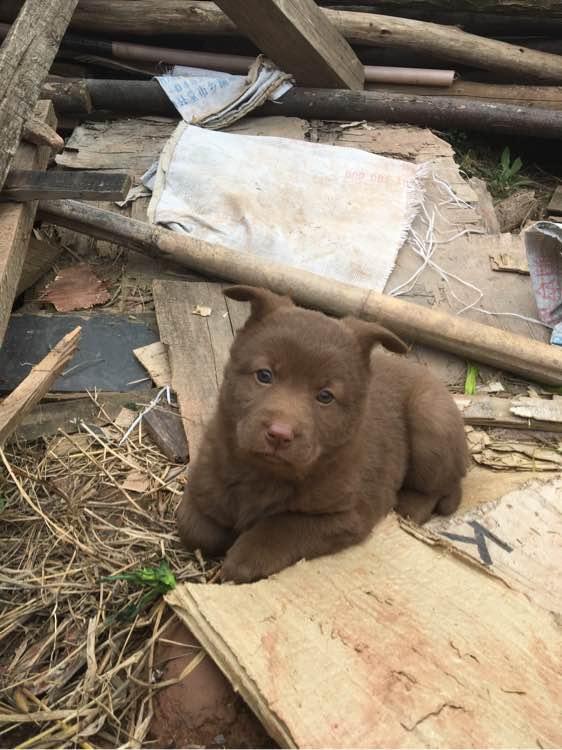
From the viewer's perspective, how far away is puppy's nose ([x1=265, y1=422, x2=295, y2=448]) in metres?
2.88

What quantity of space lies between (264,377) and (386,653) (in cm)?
122

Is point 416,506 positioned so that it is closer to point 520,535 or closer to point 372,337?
point 520,535

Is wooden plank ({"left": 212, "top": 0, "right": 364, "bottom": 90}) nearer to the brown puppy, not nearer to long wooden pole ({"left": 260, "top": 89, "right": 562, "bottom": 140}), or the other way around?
long wooden pole ({"left": 260, "top": 89, "right": 562, "bottom": 140})

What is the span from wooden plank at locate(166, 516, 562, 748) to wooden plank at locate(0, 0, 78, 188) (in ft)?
9.90

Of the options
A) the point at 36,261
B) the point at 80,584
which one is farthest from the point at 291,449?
the point at 36,261

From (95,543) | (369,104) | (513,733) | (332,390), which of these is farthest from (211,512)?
(369,104)

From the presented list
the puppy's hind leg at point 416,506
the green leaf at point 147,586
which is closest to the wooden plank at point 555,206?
the puppy's hind leg at point 416,506

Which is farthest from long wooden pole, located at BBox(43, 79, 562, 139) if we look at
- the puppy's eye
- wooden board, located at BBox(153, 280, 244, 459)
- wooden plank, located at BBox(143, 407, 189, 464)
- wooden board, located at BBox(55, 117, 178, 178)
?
the puppy's eye

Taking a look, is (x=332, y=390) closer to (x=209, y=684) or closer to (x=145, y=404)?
(x=209, y=684)

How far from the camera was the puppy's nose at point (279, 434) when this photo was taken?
288cm

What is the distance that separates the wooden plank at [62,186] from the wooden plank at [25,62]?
17 centimetres

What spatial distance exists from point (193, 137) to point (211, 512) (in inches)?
154

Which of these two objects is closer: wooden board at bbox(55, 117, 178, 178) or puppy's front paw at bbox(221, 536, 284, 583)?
puppy's front paw at bbox(221, 536, 284, 583)

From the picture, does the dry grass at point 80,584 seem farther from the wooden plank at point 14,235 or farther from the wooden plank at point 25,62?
the wooden plank at point 25,62
